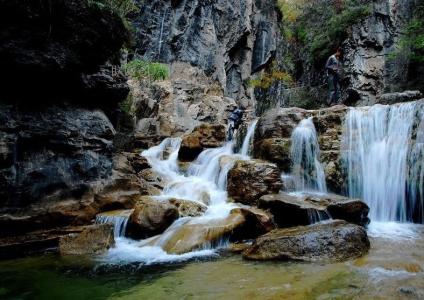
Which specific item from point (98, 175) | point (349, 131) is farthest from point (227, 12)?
point (98, 175)

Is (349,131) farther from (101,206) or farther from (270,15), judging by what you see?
(270,15)

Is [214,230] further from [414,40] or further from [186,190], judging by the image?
[414,40]

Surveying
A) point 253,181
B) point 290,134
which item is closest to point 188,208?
point 253,181

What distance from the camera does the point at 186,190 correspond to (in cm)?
1128

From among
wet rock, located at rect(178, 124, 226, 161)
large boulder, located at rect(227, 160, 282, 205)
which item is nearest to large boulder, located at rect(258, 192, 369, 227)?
large boulder, located at rect(227, 160, 282, 205)

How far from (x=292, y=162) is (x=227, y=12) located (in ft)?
61.1

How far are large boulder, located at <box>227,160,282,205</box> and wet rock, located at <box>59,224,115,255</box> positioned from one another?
3717 mm

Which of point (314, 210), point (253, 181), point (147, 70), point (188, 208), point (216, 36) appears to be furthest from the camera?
point (216, 36)

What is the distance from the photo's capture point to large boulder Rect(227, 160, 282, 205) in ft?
30.9

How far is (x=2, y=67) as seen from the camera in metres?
7.73

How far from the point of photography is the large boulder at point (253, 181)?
9.42m

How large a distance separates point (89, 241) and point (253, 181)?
4.49 meters

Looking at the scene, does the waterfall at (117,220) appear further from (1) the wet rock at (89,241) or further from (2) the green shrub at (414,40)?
(2) the green shrub at (414,40)

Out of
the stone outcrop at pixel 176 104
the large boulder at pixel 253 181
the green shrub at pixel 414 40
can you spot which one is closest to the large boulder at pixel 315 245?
the large boulder at pixel 253 181
